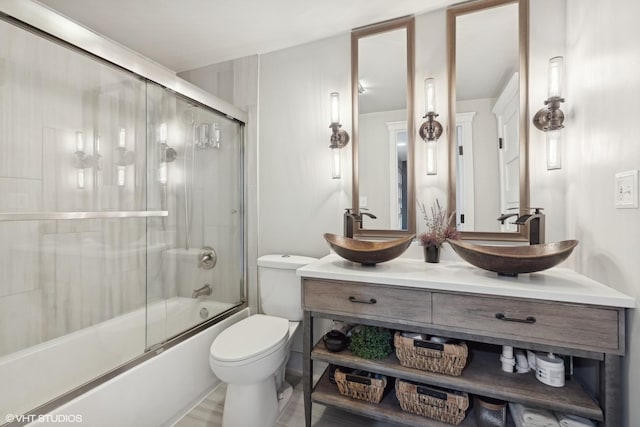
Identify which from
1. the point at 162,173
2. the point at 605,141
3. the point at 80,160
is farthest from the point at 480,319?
the point at 80,160

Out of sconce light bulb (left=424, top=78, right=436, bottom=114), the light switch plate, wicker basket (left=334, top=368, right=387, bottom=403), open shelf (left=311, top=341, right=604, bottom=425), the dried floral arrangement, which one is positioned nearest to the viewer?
the light switch plate

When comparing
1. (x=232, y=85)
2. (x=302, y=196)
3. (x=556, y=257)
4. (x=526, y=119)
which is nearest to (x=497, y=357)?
(x=556, y=257)

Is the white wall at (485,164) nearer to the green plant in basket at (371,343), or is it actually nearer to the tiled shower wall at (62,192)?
the green plant in basket at (371,343)

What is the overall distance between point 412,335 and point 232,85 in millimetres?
2148

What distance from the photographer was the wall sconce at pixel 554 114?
4.30ft

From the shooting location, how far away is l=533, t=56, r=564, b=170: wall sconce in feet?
4.30

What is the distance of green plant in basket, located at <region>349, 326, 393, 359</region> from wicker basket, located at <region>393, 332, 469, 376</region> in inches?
3.2

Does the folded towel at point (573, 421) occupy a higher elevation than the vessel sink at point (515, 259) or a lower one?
lower

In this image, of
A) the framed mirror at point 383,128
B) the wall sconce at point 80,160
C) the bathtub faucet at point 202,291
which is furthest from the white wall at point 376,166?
the wall sconce at point 80,160

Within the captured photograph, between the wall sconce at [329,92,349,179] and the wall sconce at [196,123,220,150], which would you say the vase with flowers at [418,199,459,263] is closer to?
the wall sconce at [329,92,349,179]

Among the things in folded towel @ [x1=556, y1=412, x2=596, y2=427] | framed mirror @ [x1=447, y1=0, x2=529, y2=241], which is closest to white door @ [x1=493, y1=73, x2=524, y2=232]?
framed mirror @ [x1=447, y1=0, x2=529, y2=241]

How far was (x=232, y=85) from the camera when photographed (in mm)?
2189

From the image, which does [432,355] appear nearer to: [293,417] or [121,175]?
[293,417]

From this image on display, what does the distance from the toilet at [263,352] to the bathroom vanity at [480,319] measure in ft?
0.73
